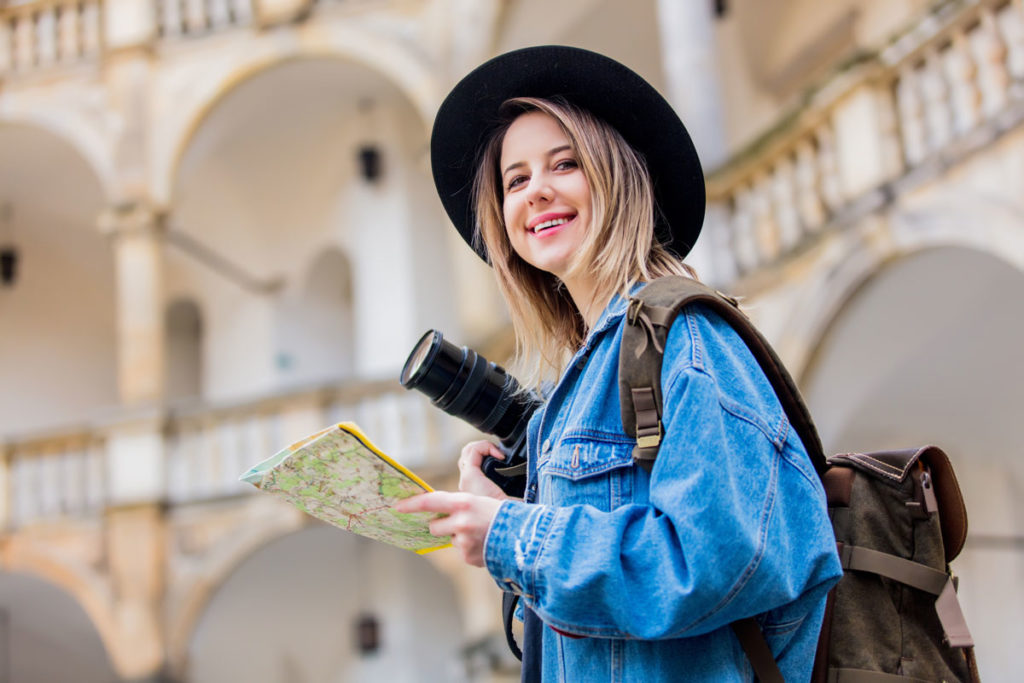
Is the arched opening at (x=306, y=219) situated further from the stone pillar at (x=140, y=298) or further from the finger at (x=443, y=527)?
the finger at (x=443, y=527)

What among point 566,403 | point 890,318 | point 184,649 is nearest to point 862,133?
point 890,318

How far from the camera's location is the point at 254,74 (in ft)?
34.8

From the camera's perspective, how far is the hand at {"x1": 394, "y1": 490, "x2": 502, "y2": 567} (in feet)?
4.32

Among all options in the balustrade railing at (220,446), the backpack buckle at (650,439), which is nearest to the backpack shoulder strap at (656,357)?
the backpack buckle at (650,439)

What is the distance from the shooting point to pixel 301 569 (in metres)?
11.0

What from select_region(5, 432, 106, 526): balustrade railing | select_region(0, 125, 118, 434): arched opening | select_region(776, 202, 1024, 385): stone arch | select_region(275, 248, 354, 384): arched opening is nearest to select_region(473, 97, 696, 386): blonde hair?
select_region(776, 202, 1024, 385): stone arch

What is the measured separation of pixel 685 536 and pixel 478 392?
70 centimetres

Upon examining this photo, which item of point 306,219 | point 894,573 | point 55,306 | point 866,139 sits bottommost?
point 894,573

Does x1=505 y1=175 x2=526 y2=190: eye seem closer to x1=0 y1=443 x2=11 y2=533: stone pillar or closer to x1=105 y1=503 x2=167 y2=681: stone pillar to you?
x1=105 y1=503 x2=167 y2=681: stone pillar

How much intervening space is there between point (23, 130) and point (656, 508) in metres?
11.5

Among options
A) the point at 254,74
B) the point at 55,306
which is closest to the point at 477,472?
the point at 254,74

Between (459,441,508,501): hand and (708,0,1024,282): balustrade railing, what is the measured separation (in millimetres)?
3407

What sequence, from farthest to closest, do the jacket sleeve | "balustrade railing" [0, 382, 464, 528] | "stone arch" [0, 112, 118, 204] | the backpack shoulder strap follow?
"stone arch" [0, 112, 118, 204], "balustrade railing" [0, 382, 464, 528], the backpack shoulder strap, the jacket sleeve

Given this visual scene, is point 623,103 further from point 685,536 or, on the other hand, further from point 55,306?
point 55,306
